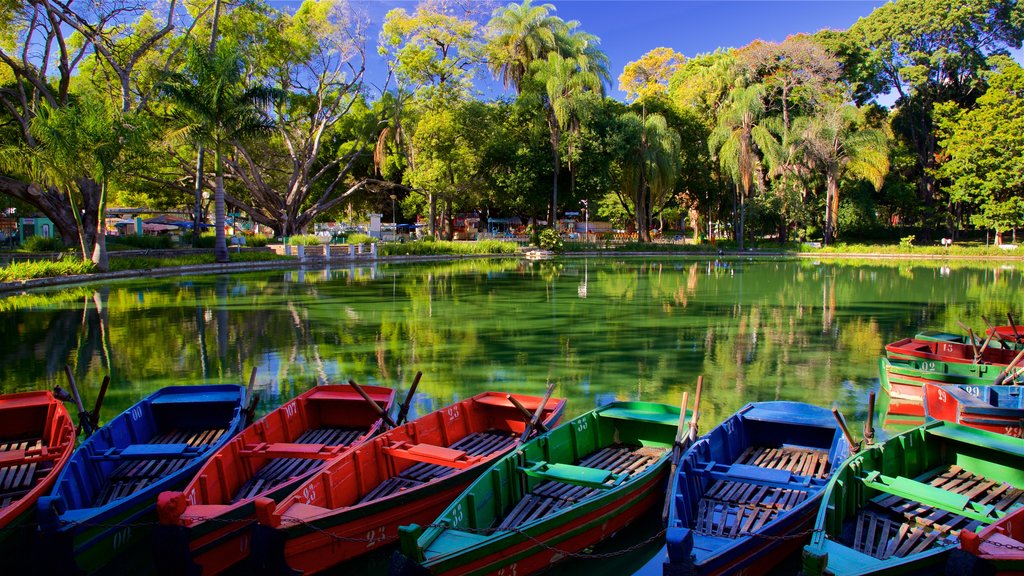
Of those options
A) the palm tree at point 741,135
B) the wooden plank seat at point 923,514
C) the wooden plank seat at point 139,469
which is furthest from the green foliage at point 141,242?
the wooden plank seat at point 923,514

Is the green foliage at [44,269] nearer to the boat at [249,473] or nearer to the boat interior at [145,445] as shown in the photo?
the boat interior at [145,445]

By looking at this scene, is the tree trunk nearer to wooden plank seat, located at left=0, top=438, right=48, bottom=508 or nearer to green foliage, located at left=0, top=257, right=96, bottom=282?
green foliage, located at left=0, top=257, right=96, bottom=282

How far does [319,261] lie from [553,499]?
35.1 metres

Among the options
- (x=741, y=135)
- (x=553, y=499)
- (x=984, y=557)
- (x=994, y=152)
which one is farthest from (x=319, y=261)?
(x=994, y=152)

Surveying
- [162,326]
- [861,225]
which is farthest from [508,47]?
[162,326]

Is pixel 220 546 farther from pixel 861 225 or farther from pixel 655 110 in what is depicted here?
pixel 861 225

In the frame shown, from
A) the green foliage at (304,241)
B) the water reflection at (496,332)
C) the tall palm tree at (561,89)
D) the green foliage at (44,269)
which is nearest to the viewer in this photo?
the water reflection at (496,332)

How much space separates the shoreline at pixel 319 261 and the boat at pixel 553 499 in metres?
24.5

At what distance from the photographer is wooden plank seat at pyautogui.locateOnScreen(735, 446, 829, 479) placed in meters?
7.26

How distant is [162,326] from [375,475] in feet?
44.2

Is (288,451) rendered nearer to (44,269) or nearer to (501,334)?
Answer: (501,334)

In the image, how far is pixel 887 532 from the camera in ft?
18.9

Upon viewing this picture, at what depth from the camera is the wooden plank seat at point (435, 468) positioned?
6752 mm

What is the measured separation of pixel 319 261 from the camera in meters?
39.7
